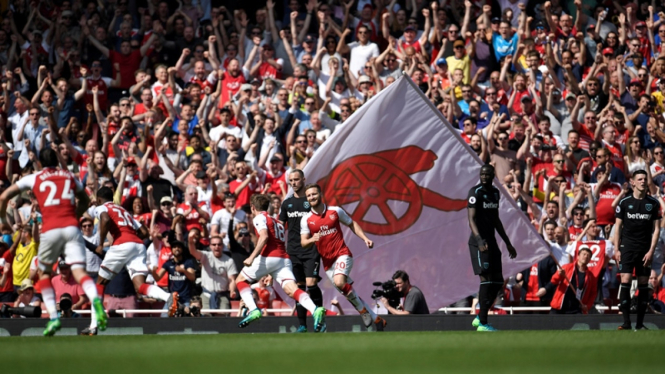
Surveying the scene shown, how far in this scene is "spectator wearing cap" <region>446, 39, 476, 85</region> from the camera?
20703 millimetres

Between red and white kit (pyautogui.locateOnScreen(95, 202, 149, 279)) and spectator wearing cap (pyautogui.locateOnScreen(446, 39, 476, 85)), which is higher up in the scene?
spectator wearing cap (pyautogui.locateOnScreen(446, 39, 476, 85))

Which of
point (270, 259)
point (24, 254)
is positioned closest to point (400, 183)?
point (270, 259)

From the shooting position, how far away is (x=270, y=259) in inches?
527

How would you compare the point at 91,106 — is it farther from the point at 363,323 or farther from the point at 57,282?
the point at 363,323

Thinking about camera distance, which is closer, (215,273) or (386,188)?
(386,188)

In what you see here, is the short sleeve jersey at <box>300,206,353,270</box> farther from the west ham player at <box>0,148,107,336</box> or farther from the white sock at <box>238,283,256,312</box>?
the west ham player at <box>0,148,107,336</box>

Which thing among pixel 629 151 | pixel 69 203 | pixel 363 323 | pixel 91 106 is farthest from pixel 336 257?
pixel 91 106

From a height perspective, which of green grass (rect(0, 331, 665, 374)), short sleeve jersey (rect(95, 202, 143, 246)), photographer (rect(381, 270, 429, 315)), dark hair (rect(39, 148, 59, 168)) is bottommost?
green grass (rect(0, 331, 665, 374))

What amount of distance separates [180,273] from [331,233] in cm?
418

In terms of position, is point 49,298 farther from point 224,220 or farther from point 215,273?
point 224,220

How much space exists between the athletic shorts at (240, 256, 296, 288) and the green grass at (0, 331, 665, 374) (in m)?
2.53

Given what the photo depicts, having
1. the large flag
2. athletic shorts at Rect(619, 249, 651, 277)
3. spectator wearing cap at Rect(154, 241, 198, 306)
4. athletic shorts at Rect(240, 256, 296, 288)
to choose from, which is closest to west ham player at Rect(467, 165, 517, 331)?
athletic shorts at Rect(619, 249, 651, 277)

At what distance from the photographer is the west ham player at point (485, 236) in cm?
1280

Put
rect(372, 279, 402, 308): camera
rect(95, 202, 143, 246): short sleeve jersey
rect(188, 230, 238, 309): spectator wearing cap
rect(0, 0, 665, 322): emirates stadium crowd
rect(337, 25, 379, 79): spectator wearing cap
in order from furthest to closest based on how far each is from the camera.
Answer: rect(337, 25, 379, 79): spectator wearing cap < rect(0, 0, 665, 322): emirates stadium crowd < rect(188, 230, 238, 309): spectator wearing cap < rect(372, 279, 402, 308): camera < rect(95, 202, 143, 246): short sleeve jersey
